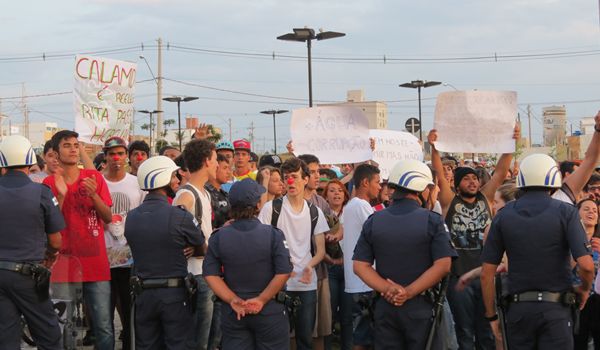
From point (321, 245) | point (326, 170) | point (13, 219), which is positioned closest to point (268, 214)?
point (321, 245)

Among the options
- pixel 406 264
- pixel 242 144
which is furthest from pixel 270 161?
pixel 406 264

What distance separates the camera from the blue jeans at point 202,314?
296 inches

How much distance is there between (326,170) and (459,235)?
366 centimetres

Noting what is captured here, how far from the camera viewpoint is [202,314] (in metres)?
7.58

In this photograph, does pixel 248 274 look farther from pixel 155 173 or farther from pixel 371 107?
pixel 371 107

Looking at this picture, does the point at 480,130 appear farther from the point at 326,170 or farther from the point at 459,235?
the point at 326,170

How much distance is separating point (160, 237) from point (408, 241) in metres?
2.14

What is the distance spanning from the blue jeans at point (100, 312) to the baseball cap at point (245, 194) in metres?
Result: 2.21

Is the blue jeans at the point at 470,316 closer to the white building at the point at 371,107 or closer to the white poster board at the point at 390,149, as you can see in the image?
the white poster board at the point at 390,149

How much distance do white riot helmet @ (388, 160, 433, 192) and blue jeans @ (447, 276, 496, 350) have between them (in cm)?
216

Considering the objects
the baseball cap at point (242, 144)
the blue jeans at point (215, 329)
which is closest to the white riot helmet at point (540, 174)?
the blue jeans at point (215, 329)

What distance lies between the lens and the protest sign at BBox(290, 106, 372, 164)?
1060 cm

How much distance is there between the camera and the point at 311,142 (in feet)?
35.4

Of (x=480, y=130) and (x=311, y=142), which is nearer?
(x=480, y=130)
